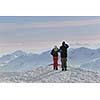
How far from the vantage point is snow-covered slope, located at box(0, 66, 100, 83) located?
268 inches

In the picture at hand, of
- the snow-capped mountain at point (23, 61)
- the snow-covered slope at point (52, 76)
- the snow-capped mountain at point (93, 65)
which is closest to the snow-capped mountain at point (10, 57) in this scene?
the snow-capped mountain at point (23, 61)

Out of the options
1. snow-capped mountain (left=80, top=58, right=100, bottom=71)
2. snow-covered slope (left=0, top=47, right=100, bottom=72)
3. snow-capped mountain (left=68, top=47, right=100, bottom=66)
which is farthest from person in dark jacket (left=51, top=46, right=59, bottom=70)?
snow-capped mountain (left=80, top=58, right=100, bottom=71)

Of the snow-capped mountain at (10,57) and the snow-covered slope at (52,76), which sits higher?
the snow-capped mountain at (10,57)

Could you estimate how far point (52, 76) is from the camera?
6836 mm

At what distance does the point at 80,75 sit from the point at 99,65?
0.32 m

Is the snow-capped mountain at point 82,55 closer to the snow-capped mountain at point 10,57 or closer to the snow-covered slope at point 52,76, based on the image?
the snow-covered slope at point 52,76

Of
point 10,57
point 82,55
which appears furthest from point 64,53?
point 10,57

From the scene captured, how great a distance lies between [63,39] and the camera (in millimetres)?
6762

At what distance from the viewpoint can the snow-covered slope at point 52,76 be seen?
6.81 metres

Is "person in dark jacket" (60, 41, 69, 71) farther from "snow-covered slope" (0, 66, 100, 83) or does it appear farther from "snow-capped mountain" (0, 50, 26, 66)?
"snow-capped mountain" (0, 50, 26, 66)
